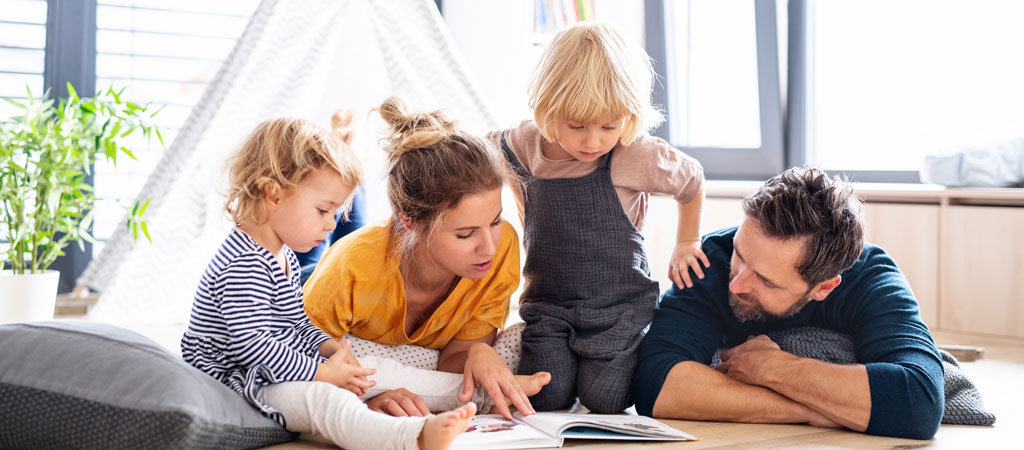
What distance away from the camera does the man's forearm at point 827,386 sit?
1497 mm

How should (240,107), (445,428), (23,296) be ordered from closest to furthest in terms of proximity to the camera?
(445,428), (23,296), (240,107)

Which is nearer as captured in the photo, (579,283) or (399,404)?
(399,404)

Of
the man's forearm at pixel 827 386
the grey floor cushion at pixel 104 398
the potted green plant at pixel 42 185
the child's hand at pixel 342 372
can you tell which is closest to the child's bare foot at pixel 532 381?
the child's hand at pixel 342 372

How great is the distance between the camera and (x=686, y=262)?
1.79m

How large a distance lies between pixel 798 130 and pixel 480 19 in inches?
49.9

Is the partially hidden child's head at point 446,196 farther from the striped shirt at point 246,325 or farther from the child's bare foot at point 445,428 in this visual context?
the child's bare foot at point 445,428

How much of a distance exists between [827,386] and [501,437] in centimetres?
55

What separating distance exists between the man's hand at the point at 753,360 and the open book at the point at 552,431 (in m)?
0.17

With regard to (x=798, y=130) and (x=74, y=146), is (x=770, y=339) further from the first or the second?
(x=74, y=146)

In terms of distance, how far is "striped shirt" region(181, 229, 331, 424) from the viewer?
1.43 metres

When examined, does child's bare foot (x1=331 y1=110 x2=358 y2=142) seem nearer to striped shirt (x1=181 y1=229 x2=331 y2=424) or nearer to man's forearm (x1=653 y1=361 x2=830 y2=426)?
striped shirt (x1=181 y1=229 x2=331 y2=424)

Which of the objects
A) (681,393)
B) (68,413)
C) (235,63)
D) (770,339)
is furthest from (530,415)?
(235,63)

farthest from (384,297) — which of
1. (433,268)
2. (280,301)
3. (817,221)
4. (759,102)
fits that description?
(759,102)

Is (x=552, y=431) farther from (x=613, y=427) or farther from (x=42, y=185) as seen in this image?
(x=42, y=185)
